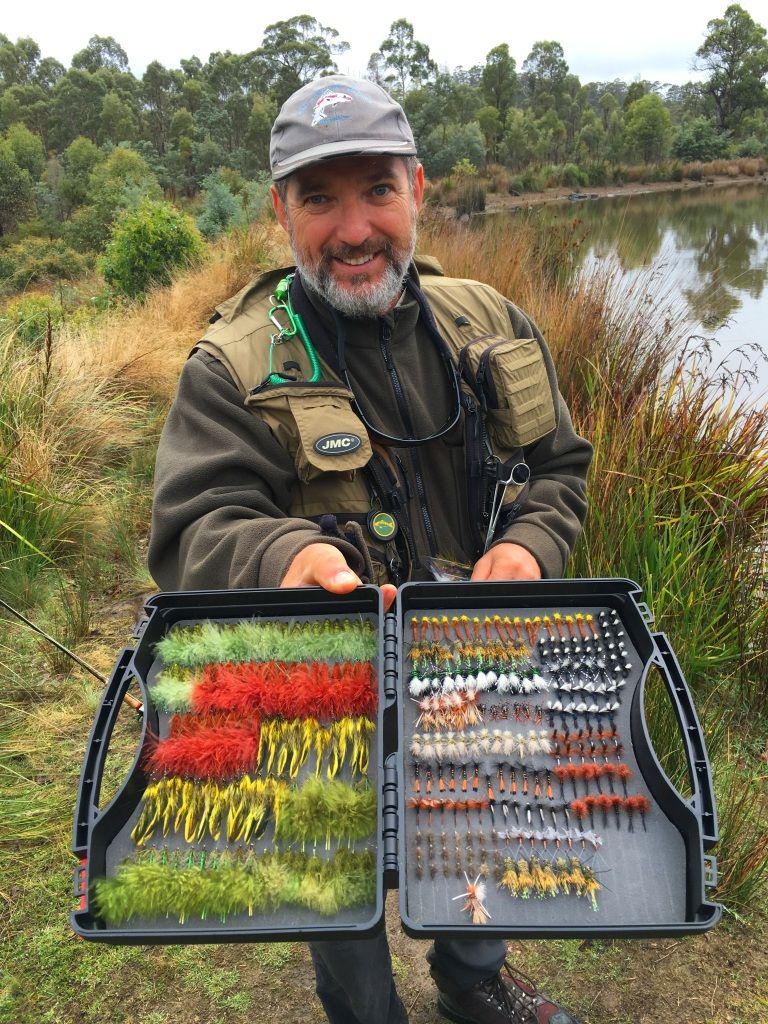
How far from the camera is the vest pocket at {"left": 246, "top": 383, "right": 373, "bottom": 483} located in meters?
2.06

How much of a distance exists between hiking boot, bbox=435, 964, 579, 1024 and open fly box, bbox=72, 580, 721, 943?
3.95 feet

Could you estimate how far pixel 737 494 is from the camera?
389cm

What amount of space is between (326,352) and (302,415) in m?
0.30

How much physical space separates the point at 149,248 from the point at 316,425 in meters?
11.7

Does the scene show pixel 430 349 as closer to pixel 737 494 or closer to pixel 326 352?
pixel 326 352

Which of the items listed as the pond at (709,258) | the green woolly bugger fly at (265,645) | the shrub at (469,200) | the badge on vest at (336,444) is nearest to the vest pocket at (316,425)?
the badge on vest at (336,444)

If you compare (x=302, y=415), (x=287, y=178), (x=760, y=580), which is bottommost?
(x=760, y=580)

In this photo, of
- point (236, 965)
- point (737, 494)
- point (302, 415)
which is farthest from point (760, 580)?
point (236, 965)

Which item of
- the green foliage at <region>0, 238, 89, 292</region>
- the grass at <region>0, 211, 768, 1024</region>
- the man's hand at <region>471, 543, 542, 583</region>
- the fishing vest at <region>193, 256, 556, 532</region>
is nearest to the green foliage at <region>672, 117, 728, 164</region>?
the green foliage at <region>0, 238, 89, 292</region>

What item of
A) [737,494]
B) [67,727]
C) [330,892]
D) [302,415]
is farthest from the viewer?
[737,494]

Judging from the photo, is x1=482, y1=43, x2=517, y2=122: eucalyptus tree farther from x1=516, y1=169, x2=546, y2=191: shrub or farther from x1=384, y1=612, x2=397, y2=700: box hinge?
x1=384, y1=612, x2=397, y2=700: box hinge

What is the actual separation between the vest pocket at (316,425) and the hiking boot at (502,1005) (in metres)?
1.74

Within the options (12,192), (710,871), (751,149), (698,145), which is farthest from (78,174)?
(710,871)

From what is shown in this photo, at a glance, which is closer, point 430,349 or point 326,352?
point 326,352
